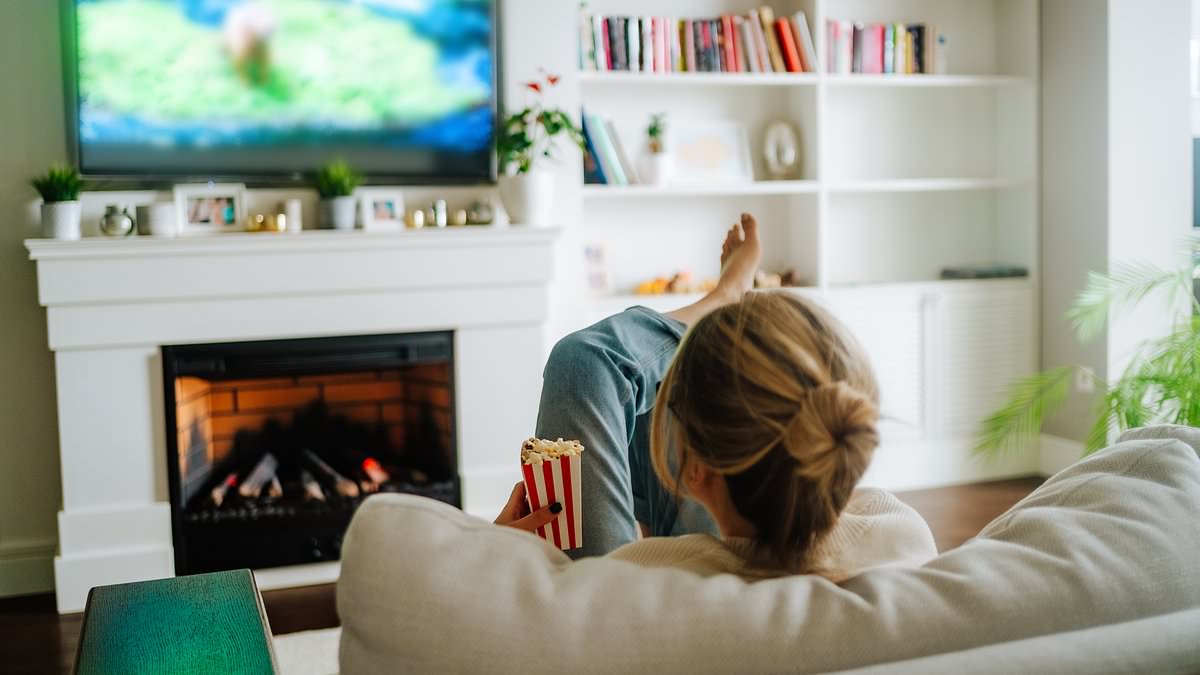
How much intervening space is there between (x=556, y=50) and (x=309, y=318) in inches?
48.7

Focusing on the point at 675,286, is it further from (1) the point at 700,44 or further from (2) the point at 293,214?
(2) the point at 293,214

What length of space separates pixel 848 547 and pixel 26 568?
3.19 metres

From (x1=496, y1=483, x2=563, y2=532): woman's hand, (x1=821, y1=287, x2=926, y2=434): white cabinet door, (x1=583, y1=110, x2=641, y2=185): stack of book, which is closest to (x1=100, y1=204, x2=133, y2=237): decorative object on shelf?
(x1=583, y1=110, x2=641, y2=185): stack of book

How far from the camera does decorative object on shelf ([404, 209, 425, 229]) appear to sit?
3.68 meters

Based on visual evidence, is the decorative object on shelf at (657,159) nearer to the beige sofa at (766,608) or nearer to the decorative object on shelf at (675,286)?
the decorative object on shelf at (675,286)

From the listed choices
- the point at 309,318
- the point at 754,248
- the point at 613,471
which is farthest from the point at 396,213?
the point at 613,471

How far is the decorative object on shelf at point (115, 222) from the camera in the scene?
11.1 ft

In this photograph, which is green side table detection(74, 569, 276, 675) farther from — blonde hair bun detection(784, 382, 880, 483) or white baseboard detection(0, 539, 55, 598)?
white baseboard detection(0, 539, 55, 598)

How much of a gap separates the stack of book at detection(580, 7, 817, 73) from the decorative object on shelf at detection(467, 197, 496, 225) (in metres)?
0.71

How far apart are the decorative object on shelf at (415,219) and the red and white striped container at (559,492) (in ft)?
7.53

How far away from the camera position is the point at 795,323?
0.99 metres

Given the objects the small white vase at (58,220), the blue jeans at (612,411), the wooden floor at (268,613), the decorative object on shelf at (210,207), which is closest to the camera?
the blue jeans at (612,411)

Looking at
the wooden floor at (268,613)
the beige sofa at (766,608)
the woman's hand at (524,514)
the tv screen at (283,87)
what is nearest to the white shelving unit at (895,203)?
the wooden floor at (268,613)

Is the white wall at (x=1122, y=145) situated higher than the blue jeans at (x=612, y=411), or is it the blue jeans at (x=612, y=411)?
the white wall at (x=1122, y=145)
